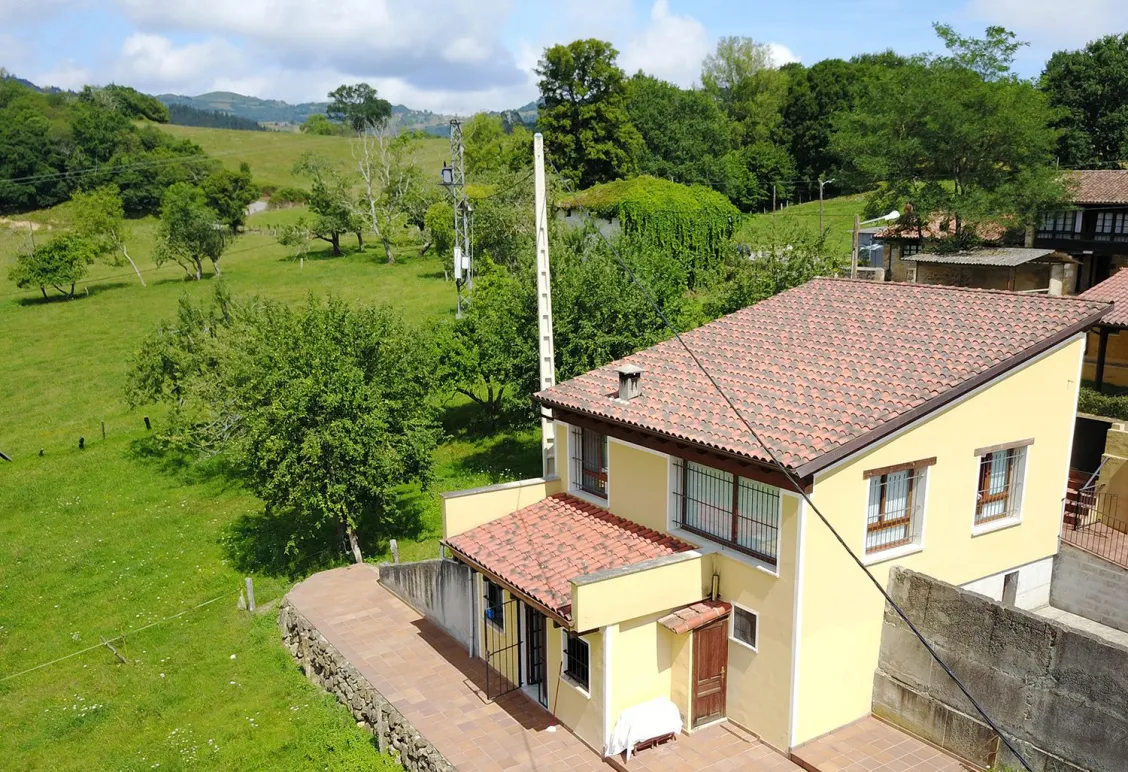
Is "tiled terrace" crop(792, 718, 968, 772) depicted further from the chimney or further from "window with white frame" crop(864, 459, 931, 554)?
the chimney

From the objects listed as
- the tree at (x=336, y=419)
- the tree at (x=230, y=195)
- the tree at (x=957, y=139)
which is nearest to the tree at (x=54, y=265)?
the tree at (x=230, y=195)

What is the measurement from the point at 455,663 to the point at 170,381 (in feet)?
72.6

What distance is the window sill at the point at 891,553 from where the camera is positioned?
44.0ft

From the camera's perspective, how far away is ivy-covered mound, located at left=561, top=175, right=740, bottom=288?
46312 millimetres

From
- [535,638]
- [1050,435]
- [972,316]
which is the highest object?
[972,316]

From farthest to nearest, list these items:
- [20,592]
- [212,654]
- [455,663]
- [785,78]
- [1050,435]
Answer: [785,78]
[20,592]
[212,654]
[455,663]
[1050,435]

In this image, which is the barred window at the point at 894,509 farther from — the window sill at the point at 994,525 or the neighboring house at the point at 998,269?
the neighboring house at the point at 998,269

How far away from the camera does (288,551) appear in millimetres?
23734

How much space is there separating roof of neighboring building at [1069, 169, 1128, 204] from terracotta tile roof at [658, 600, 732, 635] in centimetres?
3156

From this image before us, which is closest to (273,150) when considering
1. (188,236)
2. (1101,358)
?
(188,236)

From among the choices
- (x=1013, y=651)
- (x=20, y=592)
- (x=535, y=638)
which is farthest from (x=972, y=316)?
(x=20, y=592)

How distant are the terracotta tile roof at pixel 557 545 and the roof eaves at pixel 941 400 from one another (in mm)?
3206

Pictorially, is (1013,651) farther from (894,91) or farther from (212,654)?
(894,91)

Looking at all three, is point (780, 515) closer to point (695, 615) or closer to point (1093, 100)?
point (695, 615)
